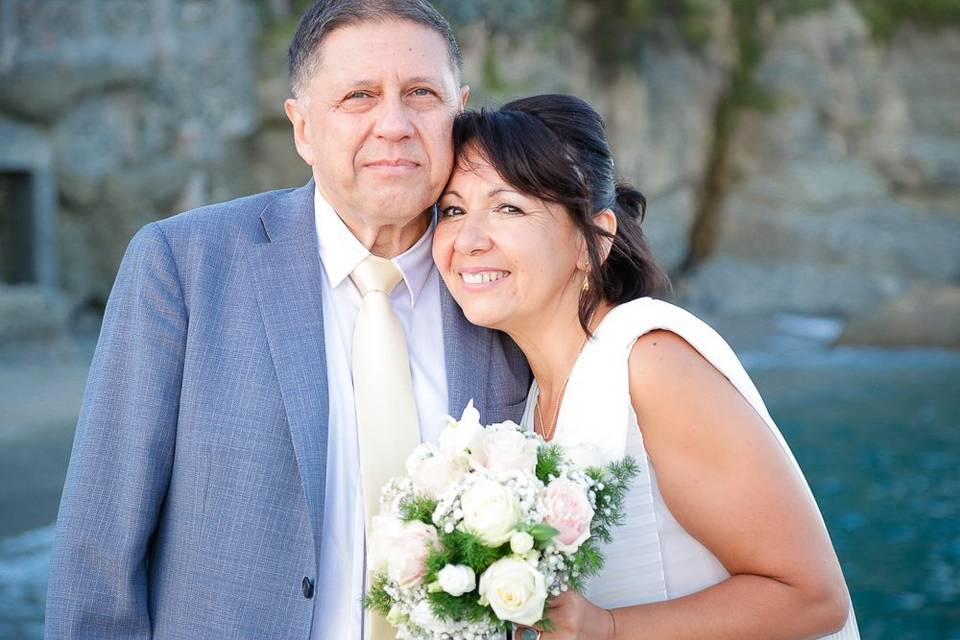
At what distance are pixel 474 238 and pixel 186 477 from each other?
0.93m

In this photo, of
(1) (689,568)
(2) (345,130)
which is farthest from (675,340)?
(2) (345,130)

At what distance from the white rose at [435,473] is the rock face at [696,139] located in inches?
672

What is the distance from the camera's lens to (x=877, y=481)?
11.7 metres

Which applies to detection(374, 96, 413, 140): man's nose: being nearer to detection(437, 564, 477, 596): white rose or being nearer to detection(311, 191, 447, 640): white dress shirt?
detection(311, 191, 447, 640): white dress shirt

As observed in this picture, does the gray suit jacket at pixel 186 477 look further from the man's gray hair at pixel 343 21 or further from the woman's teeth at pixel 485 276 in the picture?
the man's gray hair at pixel 343 21

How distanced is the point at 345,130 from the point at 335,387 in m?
0.68

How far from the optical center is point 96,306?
1947 cm

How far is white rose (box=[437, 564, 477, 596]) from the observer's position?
6.83 ft

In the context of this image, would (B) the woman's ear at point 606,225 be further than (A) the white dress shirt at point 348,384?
Yes

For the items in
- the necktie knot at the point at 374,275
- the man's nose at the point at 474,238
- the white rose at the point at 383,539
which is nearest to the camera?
the white rose at the point at 383,539

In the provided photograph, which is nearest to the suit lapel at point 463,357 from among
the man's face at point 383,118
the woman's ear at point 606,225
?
the man's face at point 383,118

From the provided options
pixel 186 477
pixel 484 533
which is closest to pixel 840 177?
pixel 186 477

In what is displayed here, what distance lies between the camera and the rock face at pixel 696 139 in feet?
60.7

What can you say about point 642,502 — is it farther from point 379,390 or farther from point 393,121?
point 393,121
